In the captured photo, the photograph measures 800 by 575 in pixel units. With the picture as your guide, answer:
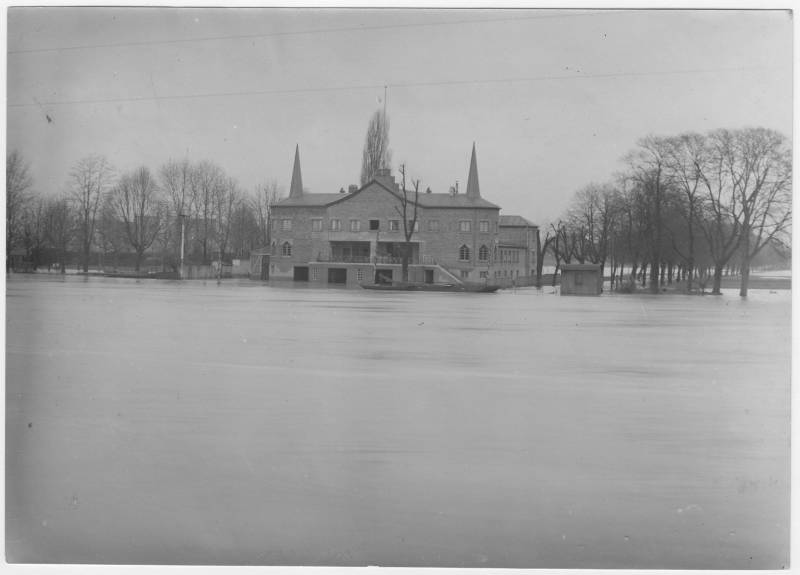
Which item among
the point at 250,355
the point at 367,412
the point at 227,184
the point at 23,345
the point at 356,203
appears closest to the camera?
the point at 367,412

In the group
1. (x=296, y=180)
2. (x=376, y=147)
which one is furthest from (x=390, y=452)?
(x=296, y=180)

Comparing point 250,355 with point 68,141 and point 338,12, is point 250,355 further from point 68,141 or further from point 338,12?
point 338,12

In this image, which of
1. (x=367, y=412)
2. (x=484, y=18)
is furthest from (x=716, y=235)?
(x=367, y=412)

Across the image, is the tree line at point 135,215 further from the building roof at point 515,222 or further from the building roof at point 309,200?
the building roof at point 515,222

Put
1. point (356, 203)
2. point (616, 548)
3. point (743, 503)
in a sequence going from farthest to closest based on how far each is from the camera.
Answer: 1. point (356, 203)
2. point (743, 503)
3. point (616, 548)

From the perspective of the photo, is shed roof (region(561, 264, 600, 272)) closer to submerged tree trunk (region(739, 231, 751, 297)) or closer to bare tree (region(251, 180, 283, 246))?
submerged tree trunk (region(739, 231, 751, 297))

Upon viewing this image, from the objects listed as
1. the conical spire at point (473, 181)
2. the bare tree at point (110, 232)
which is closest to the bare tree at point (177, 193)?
the bare tree at point (110, 232)
